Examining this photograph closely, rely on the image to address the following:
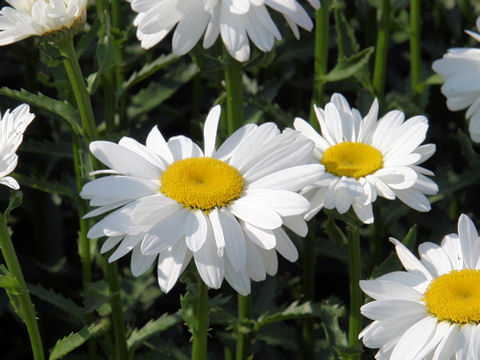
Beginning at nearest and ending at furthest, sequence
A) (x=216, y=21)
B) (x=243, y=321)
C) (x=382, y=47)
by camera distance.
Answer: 1. (x=216, y=21)
2. (x=243, y=321)
3. (x=382, y=47)

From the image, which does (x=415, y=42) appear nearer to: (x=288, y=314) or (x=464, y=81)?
(x=464, y=81)

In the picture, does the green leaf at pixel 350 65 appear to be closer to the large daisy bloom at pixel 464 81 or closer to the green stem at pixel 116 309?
the large daisy bloom at pixel 464 81

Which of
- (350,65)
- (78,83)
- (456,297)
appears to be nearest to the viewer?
(456,297)

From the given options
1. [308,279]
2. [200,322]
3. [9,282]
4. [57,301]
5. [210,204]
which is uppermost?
[210,204]

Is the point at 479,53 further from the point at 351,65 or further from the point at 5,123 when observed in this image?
the point at 5,123

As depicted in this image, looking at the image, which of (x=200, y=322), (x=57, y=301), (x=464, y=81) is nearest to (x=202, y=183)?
(x=200, y=322)

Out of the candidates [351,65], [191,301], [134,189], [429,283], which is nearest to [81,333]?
[191,301]
